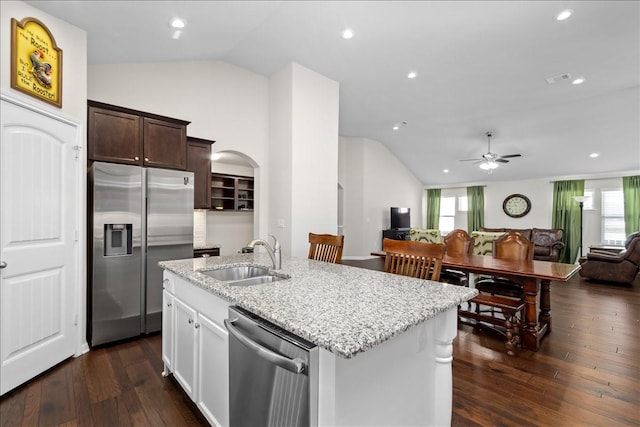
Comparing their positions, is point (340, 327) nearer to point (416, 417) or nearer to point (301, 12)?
point (416, 417)


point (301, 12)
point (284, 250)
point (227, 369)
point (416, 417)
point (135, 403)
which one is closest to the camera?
point (416, 417)

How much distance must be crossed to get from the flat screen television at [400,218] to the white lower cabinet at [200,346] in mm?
7400

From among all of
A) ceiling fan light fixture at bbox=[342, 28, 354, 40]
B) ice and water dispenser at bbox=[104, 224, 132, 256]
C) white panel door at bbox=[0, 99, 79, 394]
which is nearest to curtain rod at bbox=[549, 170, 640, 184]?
ceiling fan light fixture at bbox=[342, 28, 354, 40]

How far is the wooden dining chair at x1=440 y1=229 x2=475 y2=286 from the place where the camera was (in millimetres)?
4020

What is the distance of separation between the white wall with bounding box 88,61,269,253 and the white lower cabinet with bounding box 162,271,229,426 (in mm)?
2599

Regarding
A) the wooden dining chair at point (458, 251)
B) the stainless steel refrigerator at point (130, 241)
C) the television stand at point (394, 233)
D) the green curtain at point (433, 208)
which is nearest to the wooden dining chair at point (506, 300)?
the wooden dining chair at point (458, 251)

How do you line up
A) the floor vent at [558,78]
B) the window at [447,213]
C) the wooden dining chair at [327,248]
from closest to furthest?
the wooden dining chair at [327,248] < the floor vent at [558,78] < the window at [447,213]

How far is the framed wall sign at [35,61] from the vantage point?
219 centimetres

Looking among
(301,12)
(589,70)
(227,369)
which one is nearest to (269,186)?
(301,12)

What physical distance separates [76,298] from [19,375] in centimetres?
65

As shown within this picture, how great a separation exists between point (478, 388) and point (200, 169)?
3850mm

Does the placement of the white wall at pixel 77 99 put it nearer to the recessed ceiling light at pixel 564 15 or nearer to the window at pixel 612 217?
the recessed ceiling light at pixel 564 15

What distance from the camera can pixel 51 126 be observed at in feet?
8.00

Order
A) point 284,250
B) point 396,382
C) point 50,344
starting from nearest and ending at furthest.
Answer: point 396,382, point 50,344, point 284,250
